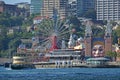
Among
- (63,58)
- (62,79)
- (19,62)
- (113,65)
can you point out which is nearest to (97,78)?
(62,79)

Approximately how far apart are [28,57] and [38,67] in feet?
49.5

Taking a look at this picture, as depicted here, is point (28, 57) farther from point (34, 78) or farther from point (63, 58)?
point (34, 78)

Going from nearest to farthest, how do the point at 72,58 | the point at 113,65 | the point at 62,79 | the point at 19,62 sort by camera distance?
the point at 62,79, the point at 19,62, the point at 113,65, the point at 72,58

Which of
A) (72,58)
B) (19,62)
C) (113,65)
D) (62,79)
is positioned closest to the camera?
(62,79)

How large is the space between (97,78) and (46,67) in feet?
200

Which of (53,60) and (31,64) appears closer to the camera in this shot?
(31,64)

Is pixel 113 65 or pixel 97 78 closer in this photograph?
pixel 97 78


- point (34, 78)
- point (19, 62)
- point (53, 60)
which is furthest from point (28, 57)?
point (34, 78)

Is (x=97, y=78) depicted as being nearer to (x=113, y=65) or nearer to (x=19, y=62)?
(x=19, y=62)

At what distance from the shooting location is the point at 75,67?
606 feet

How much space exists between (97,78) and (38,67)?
59146mm

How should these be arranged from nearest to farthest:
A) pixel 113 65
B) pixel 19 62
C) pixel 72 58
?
pixel 19 62, pixel 113 65, pixel 72 58

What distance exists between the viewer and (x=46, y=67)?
181250 mm

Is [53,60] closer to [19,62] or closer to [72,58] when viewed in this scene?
[72,58]
